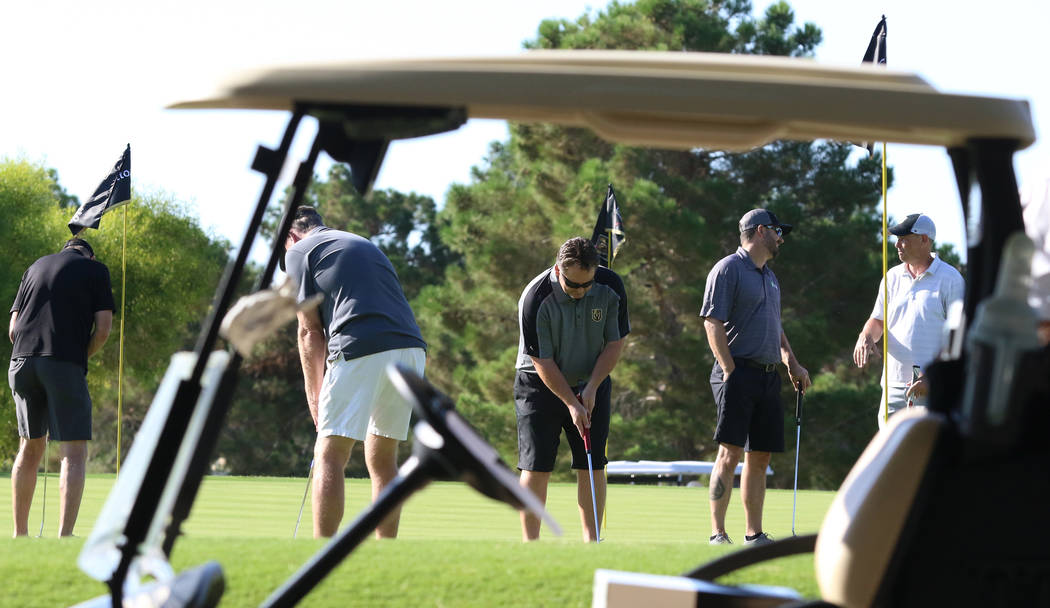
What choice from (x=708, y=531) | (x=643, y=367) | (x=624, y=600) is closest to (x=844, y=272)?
(x=643, y=367)

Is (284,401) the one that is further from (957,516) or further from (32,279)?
(957,516)

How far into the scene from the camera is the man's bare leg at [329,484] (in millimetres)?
5488

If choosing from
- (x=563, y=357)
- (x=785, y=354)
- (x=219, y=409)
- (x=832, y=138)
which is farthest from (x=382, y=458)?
(x=832, y=138)

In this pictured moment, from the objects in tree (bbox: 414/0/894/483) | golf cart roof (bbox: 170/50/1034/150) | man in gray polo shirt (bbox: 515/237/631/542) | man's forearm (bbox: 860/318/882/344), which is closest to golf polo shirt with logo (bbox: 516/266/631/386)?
man in gray polo shirt (bbox: 515/237/631/542)

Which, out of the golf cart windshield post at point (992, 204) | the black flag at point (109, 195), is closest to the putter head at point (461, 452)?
the golf cart windshield post at point (992, 204)

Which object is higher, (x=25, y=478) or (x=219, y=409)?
(x=219, y=409)

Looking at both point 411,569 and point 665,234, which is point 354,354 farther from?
point 665,234

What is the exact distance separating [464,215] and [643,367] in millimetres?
6167

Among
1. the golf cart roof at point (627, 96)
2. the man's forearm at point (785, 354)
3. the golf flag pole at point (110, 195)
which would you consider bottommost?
the man's forearm at point (785, 354)

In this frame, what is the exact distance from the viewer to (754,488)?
6.71m

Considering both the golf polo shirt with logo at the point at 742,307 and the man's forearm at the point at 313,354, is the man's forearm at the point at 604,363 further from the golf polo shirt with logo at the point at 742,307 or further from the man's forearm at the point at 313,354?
the man's forearm at the point at 313,354

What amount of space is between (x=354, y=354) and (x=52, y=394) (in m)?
1.90

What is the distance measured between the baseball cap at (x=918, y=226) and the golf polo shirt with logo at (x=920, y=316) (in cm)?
18

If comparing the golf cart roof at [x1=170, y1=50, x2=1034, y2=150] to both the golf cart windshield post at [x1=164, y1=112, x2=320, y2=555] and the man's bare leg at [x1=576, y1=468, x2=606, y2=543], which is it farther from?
the man's bare leg at [x1=576, y1=468, x2=606, y2=543]
